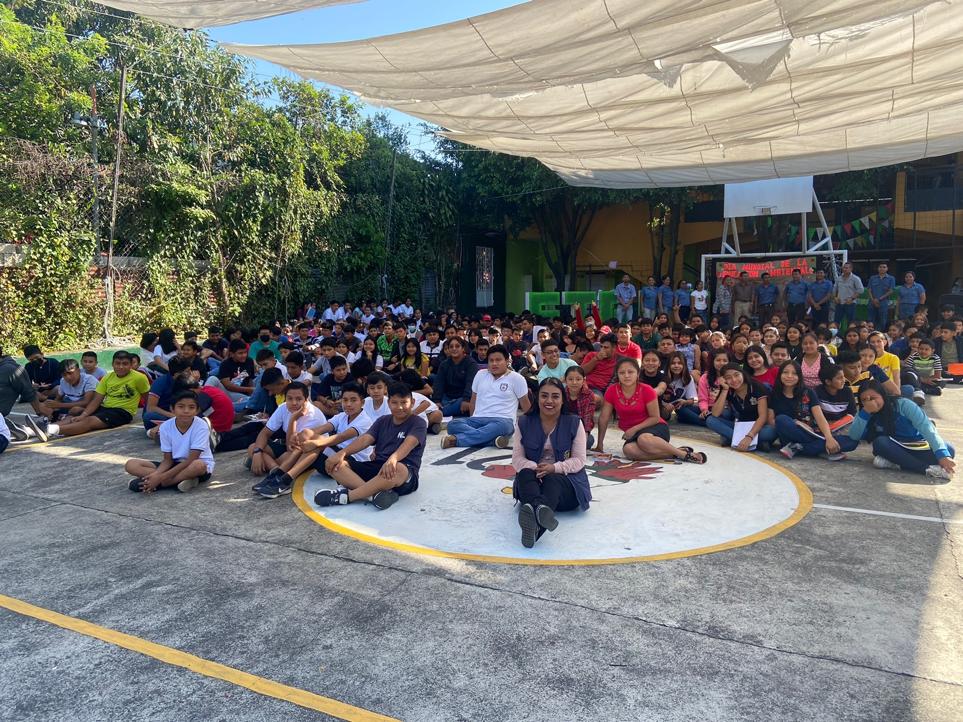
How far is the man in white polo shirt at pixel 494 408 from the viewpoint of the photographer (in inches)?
316

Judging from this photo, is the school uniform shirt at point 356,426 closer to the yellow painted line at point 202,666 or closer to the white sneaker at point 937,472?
the yellow painted line at point 202,666

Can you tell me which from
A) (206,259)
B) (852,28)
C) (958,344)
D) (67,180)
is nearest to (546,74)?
(852,28)

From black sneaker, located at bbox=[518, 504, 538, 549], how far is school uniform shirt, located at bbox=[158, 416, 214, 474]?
3300 millimetres

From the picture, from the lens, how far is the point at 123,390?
9.60 meters

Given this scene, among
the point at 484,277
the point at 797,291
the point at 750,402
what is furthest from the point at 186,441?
the point at 484,277

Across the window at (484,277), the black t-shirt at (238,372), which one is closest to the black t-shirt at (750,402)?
the black t-shirt at (238,372)

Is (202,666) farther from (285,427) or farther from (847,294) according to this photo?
(847,294)

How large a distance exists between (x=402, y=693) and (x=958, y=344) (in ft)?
46.6

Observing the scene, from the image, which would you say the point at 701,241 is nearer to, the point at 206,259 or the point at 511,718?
the point at 206,259

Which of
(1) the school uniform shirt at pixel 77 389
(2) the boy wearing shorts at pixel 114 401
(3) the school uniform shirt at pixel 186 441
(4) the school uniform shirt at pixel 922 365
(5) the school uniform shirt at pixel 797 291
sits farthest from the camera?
(5) the school uniform shirt at pixel 797 291

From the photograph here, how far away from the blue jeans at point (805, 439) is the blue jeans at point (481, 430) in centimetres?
302

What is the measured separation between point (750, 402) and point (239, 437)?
19.8 feet

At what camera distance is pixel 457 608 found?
398 cm

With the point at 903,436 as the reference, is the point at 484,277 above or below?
above
